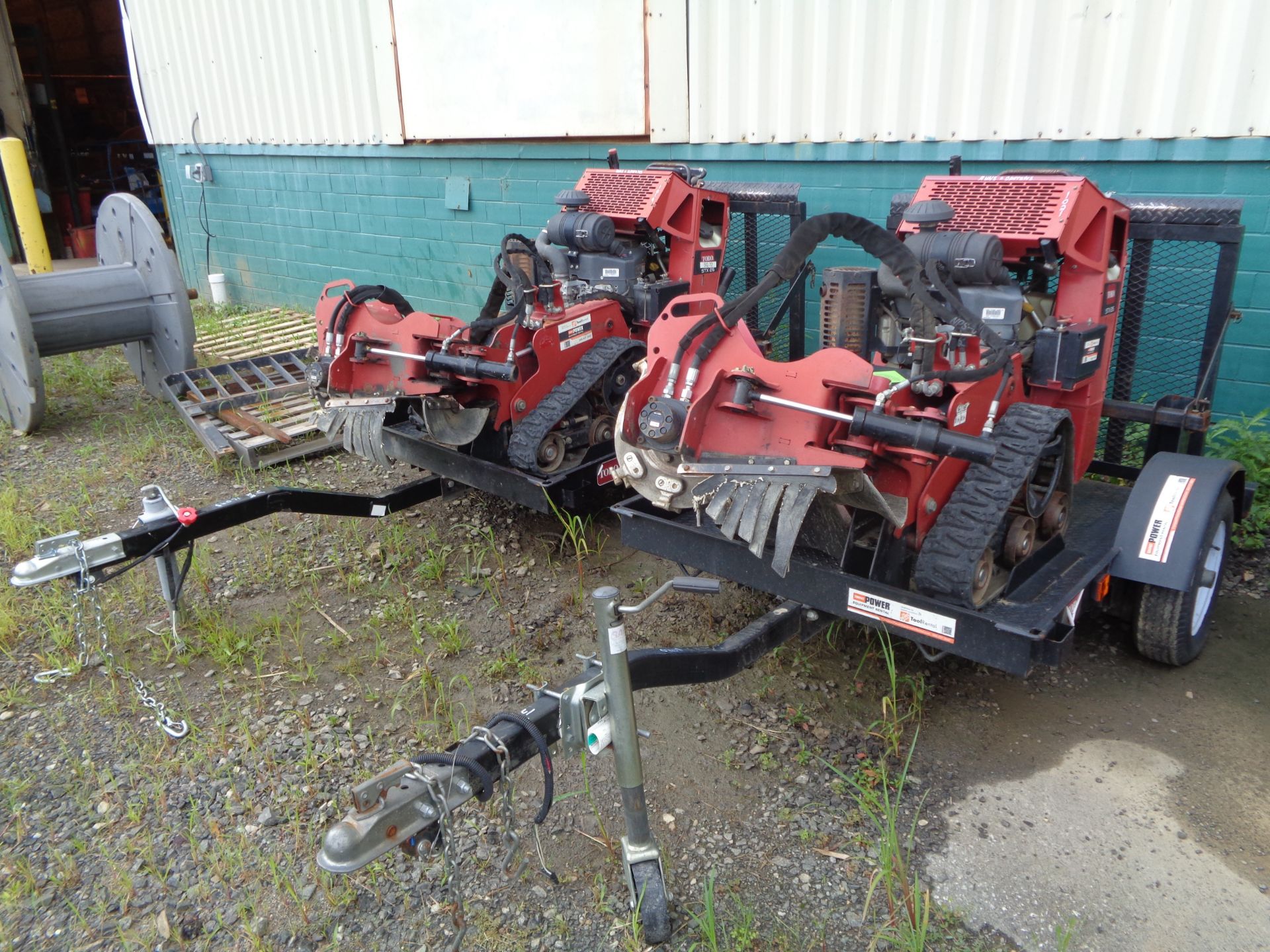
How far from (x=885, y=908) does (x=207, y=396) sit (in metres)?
5.62

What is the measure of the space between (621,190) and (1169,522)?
119 inches

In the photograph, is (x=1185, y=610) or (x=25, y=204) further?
(x=25, y=204)

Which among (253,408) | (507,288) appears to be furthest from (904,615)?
(253,408)

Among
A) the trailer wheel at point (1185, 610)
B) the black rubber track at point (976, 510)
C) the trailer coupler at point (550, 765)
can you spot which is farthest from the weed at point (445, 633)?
the trailer wheel at point (1185, 610)

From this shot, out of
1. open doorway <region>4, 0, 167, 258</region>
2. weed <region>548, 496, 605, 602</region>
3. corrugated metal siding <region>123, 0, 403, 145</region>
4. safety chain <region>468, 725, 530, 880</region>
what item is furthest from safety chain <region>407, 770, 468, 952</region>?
open doorway <region>4, 0, 167, 258</region>

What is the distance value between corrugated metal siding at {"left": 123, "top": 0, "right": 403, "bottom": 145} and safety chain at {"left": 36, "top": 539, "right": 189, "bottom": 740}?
5.18 meters

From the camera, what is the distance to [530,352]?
14.2ft

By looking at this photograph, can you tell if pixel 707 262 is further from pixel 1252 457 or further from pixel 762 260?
pixel 1252 457

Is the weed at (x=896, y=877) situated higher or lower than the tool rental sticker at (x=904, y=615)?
lower

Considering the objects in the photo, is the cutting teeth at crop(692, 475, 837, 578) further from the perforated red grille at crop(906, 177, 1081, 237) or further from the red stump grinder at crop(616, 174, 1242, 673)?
the perforated red grille at crop(906, 177, 1081, 237)

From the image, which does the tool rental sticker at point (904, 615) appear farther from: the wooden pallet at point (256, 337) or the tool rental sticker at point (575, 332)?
the wooden pallet at point (256, 337)

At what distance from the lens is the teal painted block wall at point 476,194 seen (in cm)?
443

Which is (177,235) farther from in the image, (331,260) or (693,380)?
(693,380)

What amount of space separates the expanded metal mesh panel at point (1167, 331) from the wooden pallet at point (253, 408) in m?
4.28
